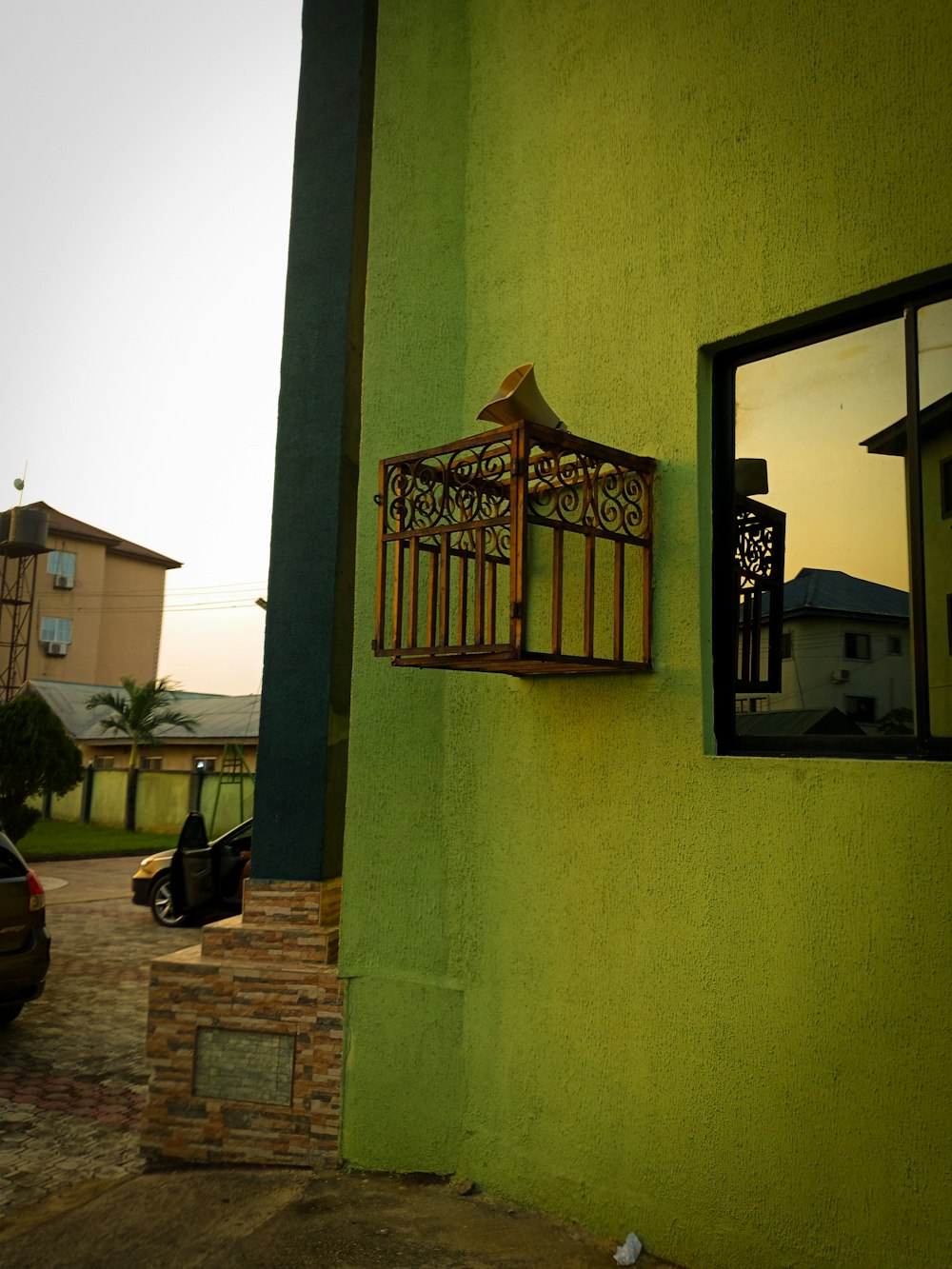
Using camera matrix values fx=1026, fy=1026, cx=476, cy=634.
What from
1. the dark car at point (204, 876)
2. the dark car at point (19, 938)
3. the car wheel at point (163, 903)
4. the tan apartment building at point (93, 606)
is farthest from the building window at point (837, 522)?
the tan apartment building at point (93, 606)

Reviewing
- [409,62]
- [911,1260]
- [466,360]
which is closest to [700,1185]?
[911,1260]

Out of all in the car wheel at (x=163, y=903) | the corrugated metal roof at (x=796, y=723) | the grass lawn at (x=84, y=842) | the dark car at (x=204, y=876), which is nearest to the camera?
the corrugated metal roof at (x=796, y=723)

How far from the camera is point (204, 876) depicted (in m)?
12.2

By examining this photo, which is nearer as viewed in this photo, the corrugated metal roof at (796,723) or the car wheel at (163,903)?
the corrugated metal roof at (796,723)

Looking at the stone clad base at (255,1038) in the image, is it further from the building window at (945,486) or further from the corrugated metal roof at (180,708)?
the corrugated metal roof at (180,708)

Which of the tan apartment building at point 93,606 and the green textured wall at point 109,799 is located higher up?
the tan apartment building at point 93,606

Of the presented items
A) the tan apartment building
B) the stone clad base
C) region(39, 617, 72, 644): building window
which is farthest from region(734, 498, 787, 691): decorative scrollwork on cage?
region(39, 617, 72, 644): building window

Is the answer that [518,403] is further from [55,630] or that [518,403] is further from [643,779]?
[55,630]

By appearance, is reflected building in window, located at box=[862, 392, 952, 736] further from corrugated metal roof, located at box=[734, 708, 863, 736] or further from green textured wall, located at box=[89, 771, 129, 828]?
green textured wall, located at box=[89, 771, 129, 828]

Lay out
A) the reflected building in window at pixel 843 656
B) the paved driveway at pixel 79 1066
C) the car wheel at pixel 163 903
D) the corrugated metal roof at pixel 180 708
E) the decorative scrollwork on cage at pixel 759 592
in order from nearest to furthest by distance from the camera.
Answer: the reflected building in window at pixel 843 656 < the decorative scrollwork on cage at pixel 759 592 < the paved driveway at pixel 79 1066 < the car wheel at pixel 163 903 < the corrugated metal roof at pixel 180 708

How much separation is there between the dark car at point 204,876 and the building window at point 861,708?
9.60 metres

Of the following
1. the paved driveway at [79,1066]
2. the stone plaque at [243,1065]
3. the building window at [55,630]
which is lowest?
the paved driveway at [79,1066]

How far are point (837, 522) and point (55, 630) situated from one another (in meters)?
42.5

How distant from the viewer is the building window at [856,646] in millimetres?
3479
